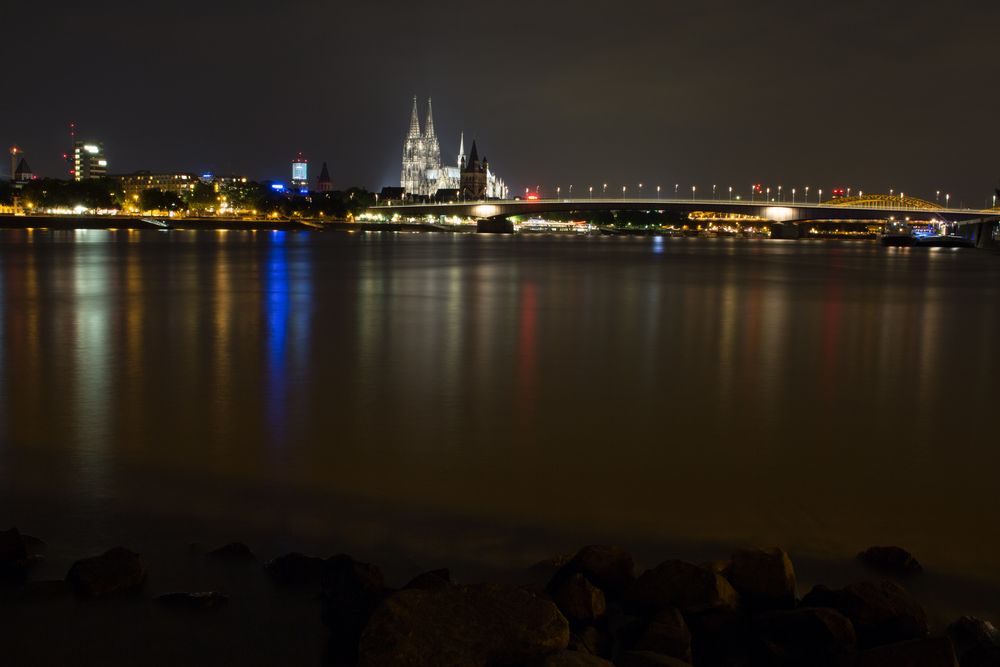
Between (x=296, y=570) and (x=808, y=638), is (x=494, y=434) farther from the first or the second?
(x=808, y=638)

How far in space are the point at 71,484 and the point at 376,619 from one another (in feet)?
15.1

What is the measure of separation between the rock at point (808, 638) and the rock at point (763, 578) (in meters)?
0.36

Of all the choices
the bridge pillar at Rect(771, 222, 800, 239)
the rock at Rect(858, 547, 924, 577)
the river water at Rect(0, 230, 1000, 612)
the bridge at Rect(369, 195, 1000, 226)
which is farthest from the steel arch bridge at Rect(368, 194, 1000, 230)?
the rock at Rect(858, 547, 924, 577)

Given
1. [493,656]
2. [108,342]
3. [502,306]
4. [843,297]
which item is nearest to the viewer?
[493,656]

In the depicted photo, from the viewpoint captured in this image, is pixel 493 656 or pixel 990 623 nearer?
pixel 493 656

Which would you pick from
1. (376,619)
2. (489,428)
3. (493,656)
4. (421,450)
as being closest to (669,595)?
(493,656)

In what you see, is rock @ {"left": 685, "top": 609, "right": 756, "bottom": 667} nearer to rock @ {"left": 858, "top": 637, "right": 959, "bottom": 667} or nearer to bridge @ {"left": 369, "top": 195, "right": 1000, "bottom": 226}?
rock @ {"left": 858, "top": 637, "right": 959, "bottom": 667}

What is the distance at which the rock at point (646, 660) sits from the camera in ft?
15.8

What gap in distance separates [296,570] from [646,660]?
2.77m

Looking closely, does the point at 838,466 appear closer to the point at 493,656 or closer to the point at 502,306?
the point at 493,656

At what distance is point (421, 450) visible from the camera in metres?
9.72

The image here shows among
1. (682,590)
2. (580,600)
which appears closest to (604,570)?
(580,600)

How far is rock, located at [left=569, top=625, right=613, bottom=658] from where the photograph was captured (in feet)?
17.1

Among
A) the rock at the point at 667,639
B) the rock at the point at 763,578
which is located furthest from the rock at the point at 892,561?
the rock at the point at 667,639
